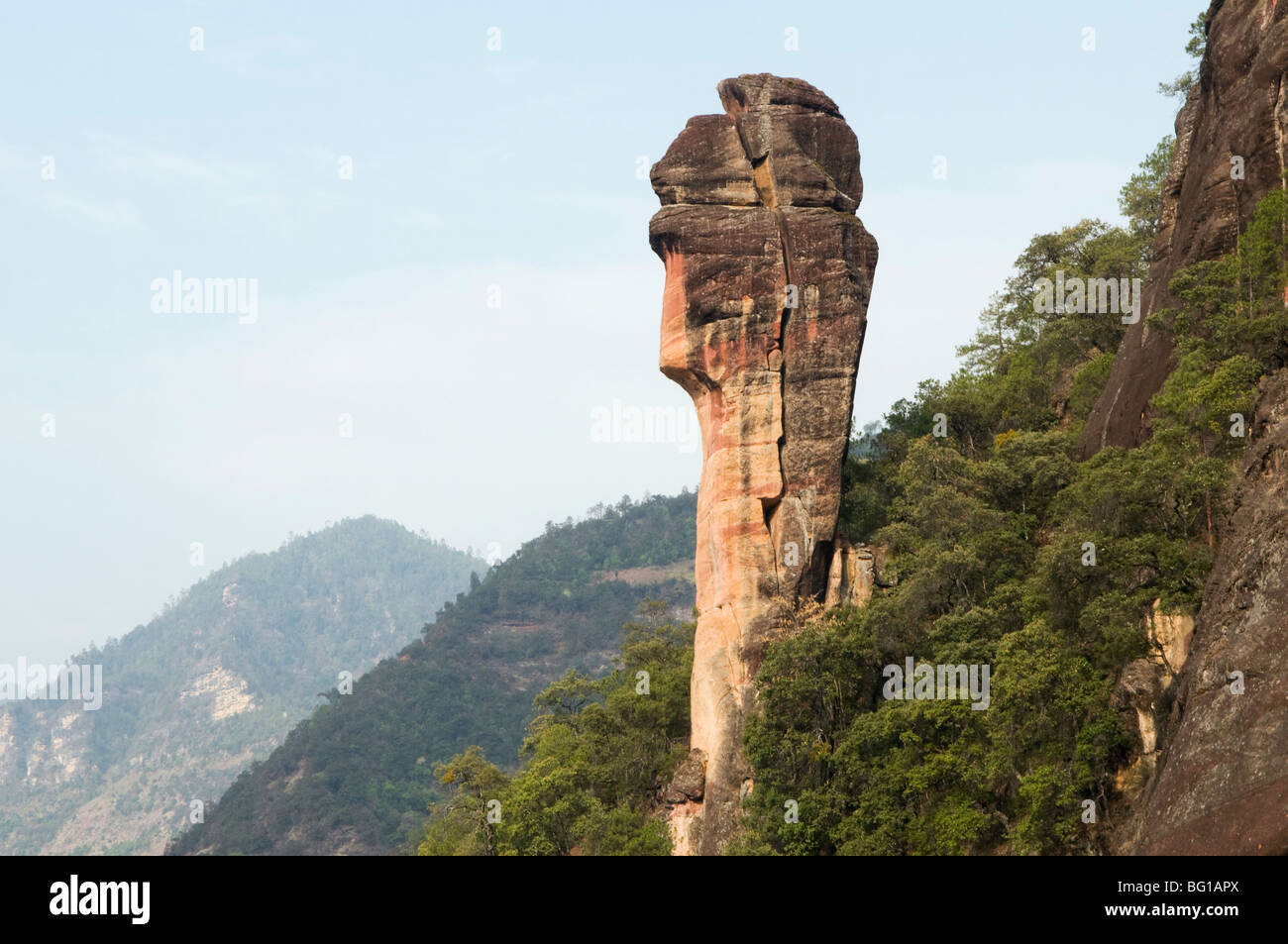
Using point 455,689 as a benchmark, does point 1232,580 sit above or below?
above

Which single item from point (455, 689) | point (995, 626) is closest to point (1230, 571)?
point (995, 626)

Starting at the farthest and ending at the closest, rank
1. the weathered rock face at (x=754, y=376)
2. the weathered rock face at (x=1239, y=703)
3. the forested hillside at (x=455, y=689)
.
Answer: the forested hillside at (x=455, y=689)
the weathered rock face at (x=754, y=376)
the weathered rock face at (x=1239, y=703)

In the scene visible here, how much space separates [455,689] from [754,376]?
348ft

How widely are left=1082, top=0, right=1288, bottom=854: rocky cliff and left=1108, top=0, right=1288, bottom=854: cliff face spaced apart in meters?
0.03

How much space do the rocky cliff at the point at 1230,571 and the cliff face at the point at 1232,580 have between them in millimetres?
31

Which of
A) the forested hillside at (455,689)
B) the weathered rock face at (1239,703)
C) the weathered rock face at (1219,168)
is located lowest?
the forested hillside at (455,689)

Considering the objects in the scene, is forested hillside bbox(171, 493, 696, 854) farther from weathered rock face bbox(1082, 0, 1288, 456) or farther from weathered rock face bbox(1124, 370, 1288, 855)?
weathered rock face bbox(1124, 370, 1288, 855)

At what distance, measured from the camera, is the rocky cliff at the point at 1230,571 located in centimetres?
1930

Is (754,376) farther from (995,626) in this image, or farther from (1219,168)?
(1219,168)

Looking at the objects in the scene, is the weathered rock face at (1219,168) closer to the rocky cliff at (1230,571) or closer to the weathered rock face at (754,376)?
the rocky cliff at (1230,571)

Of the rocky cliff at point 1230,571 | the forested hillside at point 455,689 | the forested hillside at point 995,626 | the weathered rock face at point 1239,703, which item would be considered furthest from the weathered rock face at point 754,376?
the forested hillside at point 455,689

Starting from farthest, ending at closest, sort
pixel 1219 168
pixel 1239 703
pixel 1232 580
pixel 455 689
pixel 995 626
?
1. pixel 455 689
2. pixel 1219 168
3. pixel 995 626
4. pixel 1232 580
5. pixel 1239 703

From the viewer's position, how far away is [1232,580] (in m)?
22.2
